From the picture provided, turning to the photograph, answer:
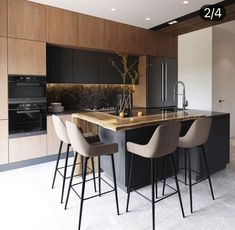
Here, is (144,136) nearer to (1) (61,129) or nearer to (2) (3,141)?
(1) (61,129)

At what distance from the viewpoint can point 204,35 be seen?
5.63 metres

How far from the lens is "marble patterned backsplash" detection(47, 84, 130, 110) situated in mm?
4688

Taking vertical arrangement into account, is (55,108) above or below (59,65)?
below

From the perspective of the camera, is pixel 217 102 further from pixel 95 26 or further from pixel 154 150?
pixel 154 150

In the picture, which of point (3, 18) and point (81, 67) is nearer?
point (3, 18)

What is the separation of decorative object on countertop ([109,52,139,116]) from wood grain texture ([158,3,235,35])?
3.79ft

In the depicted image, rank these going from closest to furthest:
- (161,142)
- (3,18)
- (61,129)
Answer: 1. (161,142)
2. (61,129)
3. (3,18)

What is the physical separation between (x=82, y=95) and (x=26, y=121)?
5.22 ft

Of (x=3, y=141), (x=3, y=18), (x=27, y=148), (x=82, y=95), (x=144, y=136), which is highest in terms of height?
(x=3, y=18)

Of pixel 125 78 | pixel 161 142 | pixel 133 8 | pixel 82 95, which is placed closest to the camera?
pixel 161 142

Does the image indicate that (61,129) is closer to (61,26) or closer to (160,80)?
(61,26)

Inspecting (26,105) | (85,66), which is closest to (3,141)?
(26,105)

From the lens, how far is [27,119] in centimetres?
380

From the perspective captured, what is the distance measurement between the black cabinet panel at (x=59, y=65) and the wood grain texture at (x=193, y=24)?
2.42m
